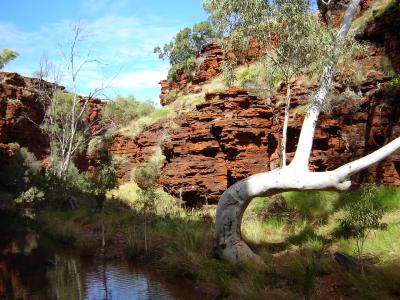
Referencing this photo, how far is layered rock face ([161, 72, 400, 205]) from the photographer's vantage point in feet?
45.1

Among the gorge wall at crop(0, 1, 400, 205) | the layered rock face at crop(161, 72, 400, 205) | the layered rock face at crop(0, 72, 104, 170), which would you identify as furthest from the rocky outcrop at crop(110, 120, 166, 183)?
the layered rock face at crop(0, 72, 104, 170)

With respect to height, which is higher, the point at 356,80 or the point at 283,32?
the point at 283,32

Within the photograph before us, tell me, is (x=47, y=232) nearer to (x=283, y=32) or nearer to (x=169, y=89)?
(x=283, y=32)

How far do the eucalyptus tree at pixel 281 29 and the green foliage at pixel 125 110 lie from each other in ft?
107

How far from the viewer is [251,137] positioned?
53.0 feet

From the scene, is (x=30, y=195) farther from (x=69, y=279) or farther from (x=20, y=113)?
(x=69, y=279)

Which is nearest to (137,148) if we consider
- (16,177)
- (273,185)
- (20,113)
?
(16,177)

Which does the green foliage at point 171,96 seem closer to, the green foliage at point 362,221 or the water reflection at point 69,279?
the water reflection at point 69,279

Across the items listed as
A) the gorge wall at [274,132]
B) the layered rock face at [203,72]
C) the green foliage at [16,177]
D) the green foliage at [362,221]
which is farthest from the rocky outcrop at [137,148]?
the green foliage at [362,221]

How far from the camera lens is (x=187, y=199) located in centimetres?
1719

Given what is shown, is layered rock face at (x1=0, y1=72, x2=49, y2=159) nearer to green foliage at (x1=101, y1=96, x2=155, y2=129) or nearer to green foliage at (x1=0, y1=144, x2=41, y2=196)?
green foliage at (x1=101, y1=96, x2=155, y2=129)

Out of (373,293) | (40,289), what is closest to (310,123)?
(373,293)

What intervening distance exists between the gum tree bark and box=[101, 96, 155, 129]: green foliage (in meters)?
34.8

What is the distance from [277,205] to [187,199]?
475cm
